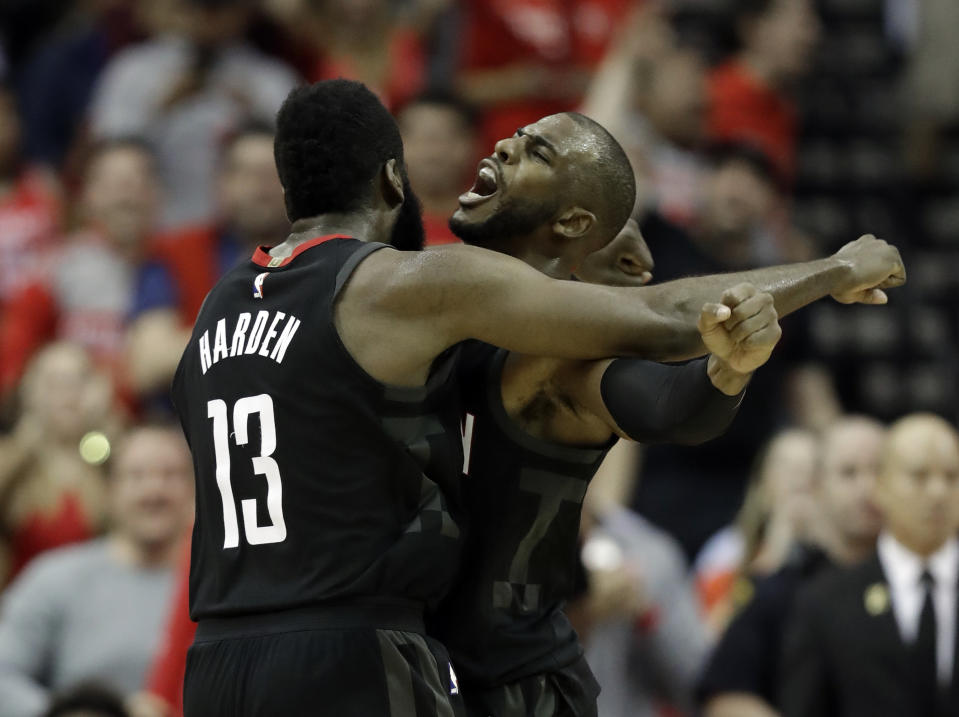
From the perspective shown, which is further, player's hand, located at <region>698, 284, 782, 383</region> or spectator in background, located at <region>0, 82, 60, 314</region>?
spectator in background, located at <region>0, 82, 60, 314</region>

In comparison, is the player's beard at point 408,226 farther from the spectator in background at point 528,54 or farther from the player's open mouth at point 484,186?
the spectator in background at point 528,54

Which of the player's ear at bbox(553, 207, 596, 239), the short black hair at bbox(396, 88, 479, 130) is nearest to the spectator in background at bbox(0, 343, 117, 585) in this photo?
the short black hair at bbox(396, 88, 479, 130)

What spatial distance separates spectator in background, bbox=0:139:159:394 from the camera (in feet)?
30.4

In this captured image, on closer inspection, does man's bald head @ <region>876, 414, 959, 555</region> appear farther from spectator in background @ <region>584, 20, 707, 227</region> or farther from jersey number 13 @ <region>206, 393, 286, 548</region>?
jersey number 13 @ <region>206, 393, 286, 548</region>

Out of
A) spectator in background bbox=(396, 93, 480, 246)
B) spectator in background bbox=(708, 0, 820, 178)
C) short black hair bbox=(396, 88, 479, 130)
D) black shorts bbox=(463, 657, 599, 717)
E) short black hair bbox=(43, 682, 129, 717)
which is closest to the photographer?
black shorts bbox=(463, 657, 599, 717)

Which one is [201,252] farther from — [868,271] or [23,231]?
[868,271]

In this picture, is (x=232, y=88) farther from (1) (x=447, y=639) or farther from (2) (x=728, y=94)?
(1) (x=447, y=639)

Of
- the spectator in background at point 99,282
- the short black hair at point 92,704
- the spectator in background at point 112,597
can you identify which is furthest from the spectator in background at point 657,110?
the short black hair at point 92,704

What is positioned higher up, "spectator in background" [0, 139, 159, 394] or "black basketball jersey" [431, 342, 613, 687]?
"spectator in background" [0, 139, 159, 394]

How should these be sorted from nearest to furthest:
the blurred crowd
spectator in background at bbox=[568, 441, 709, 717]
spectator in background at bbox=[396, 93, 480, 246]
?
the blurred crowd → spectator in background at bbox=[568, 441, 709, 717] → spectator in background at bbox=[396, 93, 480, 246]

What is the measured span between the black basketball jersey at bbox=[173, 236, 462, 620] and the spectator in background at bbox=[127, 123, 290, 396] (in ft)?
15.0

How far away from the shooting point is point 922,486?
694 cm

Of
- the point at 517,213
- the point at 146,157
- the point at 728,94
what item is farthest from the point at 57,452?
the point at 728,94

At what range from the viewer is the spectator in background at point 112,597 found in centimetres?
725
